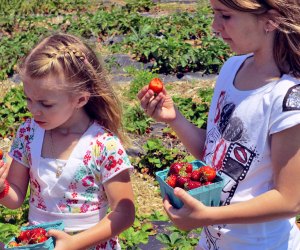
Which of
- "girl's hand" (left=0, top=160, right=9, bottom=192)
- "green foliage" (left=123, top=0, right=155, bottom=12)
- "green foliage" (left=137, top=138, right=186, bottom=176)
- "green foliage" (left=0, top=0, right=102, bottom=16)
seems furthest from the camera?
"green foliage" (left=123, top=0, right=155, bottom=12)

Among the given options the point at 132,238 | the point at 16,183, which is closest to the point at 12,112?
the point at 132,238

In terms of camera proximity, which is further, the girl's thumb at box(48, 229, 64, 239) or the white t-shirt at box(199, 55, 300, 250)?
the girl's thumb at box(48, 229, 64, 239)

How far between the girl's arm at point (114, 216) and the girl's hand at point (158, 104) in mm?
271

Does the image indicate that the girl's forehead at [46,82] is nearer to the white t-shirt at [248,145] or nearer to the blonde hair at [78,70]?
the blonde hair at [78,70]

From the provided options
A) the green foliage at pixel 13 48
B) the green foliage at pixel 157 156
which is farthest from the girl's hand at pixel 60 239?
the green foliage at pixel 13 48

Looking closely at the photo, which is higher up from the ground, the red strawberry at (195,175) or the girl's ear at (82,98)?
the girl's ear at (82,98)

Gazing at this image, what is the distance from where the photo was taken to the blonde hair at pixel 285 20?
2207 millimetres

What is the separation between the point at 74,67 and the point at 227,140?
718mm

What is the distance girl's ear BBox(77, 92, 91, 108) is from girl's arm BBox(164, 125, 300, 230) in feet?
2.25

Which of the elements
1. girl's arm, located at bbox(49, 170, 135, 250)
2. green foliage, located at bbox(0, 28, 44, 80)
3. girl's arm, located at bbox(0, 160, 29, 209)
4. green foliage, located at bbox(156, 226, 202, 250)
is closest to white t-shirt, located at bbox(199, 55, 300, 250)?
girl's arm, located at bbox(49, 170, 135, 250)

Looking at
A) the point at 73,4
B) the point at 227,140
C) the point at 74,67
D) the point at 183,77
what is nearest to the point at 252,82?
the point at 227,140

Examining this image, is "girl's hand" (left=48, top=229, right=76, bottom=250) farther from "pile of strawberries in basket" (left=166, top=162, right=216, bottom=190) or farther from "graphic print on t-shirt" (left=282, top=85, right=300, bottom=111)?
"graphic print on t-shirt" (left=282, top=85, right=300, bottom=111)

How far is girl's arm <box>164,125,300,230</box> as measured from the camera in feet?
7.20

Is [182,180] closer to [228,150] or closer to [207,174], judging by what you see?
[207,174]
